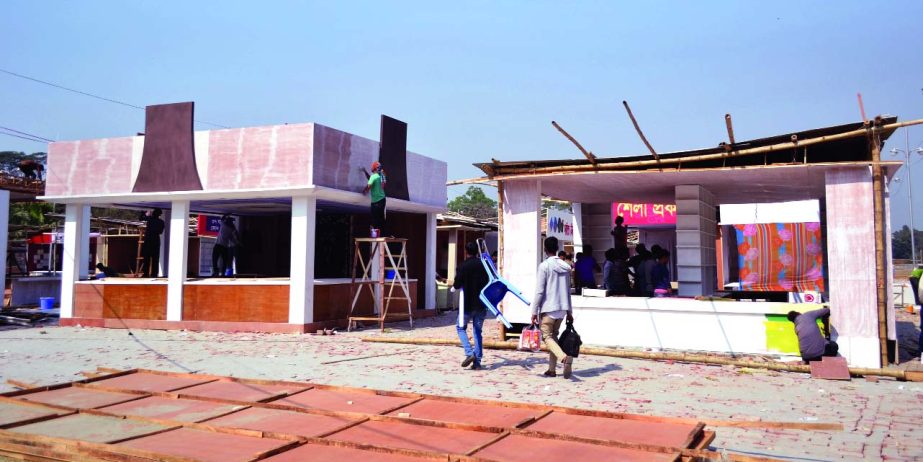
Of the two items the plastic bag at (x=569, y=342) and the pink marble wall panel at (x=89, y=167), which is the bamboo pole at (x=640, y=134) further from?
the pink marble wall panel at (x=89, y=167)

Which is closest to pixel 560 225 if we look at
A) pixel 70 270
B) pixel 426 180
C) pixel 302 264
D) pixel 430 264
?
pixel 430 264

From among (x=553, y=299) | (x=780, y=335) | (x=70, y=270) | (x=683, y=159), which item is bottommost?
(x=780, y=335)

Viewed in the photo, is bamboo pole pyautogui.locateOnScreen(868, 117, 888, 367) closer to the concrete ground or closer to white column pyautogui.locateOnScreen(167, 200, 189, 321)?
the concrete ground

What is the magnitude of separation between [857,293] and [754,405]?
371cm

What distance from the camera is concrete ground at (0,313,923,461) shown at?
6277 mm

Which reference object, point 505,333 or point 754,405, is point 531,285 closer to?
point 505,333

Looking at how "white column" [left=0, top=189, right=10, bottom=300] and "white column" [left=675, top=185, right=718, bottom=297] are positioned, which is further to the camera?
"white column" [left=0, top=189, right=10, bottom=300]

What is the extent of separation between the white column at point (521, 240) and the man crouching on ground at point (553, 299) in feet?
9.98

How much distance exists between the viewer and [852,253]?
1027 centimetres

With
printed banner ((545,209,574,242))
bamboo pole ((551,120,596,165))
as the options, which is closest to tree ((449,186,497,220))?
printed banner ((545,209,574,242))

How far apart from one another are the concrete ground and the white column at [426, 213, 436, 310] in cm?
415

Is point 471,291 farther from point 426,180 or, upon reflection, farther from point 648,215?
point 648,215

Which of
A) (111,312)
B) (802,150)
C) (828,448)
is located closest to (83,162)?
(111,312)

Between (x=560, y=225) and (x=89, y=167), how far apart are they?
1626 centimetres
